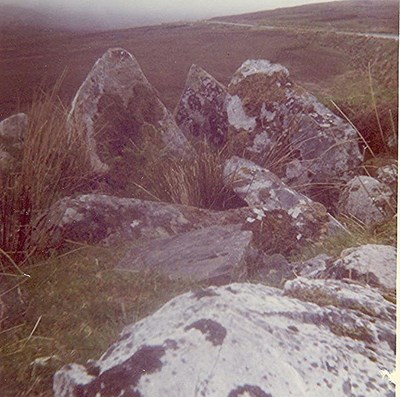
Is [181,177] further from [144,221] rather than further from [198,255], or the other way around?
[198,255]

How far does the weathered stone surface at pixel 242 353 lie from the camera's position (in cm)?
146

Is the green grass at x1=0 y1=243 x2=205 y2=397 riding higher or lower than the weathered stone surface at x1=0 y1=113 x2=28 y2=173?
lower

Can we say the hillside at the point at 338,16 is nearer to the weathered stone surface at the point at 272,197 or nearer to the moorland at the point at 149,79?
the moorland at the point at 149,79

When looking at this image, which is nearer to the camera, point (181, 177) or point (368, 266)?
point (368, 266)

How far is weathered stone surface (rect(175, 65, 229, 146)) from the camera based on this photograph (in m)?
2.19

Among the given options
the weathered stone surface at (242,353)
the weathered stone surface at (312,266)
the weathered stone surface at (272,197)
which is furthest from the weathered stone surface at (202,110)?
the weathered stone surface at (242,353)

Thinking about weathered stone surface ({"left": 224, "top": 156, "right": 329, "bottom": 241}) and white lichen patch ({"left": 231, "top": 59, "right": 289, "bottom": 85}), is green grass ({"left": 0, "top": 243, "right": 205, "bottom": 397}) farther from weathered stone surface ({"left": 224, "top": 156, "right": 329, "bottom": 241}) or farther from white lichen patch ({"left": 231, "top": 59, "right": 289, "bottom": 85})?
white lichen patch ({"left": 231, "top": 59, "right": 289, "bottom": 85})

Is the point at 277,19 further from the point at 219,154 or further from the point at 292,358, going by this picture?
the point at 292,358

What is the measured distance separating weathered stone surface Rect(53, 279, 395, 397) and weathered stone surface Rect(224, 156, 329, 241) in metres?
0.42

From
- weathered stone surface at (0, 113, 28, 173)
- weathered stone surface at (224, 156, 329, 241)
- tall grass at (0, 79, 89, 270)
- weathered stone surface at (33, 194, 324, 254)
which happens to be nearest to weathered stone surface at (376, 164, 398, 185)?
weathered stone surface at (224, 156, 329, 241)

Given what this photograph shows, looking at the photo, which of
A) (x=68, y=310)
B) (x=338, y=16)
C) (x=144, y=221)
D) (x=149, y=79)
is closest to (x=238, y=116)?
(x=149, y=79)

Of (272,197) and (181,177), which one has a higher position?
(181,177)

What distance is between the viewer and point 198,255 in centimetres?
188

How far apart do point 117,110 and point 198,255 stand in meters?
0.65
